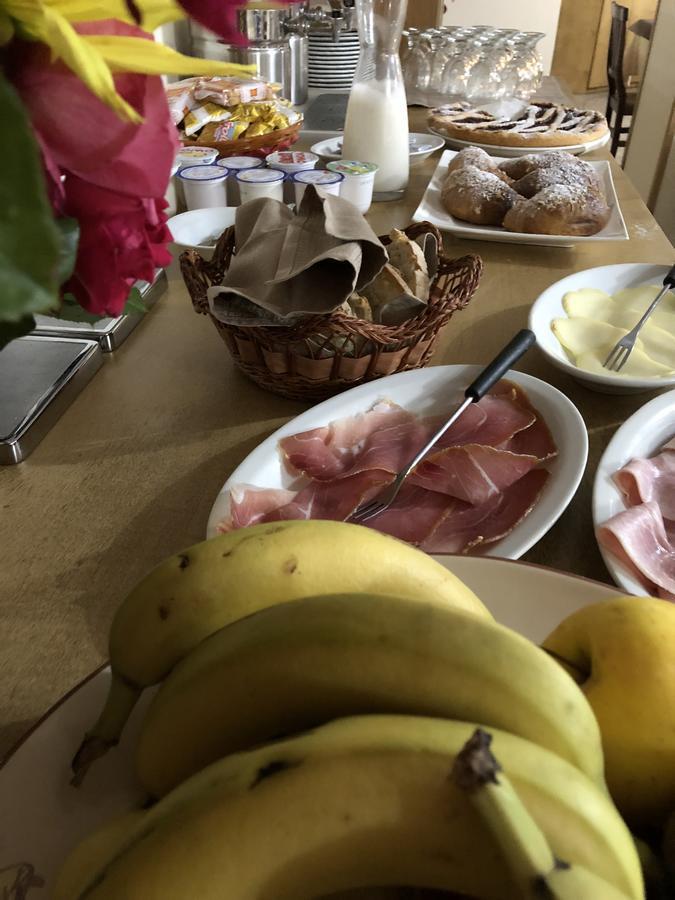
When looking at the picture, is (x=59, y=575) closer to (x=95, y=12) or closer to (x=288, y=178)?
(x=95, y=12)

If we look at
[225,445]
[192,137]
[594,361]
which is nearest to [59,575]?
[225,445]

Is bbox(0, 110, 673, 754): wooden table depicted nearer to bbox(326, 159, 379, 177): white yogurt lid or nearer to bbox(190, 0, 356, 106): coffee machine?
bbox(326, 159, 379, 177): white yogurt lid

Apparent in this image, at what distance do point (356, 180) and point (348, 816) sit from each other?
1040 mm

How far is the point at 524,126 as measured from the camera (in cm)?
145

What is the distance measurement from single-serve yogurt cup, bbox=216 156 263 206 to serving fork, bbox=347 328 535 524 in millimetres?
639

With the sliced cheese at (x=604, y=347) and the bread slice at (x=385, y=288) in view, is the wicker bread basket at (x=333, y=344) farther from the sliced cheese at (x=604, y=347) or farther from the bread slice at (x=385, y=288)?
the sliced cheese at (x=604, y=347)

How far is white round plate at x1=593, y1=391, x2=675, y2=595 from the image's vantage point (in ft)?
1.54

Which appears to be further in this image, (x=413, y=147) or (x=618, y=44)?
(x=618, y=44)

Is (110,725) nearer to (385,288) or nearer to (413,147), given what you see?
(385,288)

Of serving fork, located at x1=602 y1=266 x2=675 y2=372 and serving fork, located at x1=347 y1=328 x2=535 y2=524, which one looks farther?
serving fork, located at x1=602 y1=266 x2=675 y2=372

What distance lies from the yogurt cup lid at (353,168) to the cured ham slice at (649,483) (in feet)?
2.31

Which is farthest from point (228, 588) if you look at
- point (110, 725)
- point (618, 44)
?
point (618, 44)

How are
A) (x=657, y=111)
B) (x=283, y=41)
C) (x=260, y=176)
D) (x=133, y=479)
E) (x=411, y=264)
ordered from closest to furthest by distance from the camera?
1. (x=133, y=479)
2. (x=411, y=264)
3. (x=260, y=176)
4. (x=283, y=41)
5. (x=657, y=111)

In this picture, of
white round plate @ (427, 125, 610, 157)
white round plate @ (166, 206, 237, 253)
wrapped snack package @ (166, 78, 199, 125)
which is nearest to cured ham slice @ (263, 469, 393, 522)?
white round plate @ (166, 206, 237, 253)
